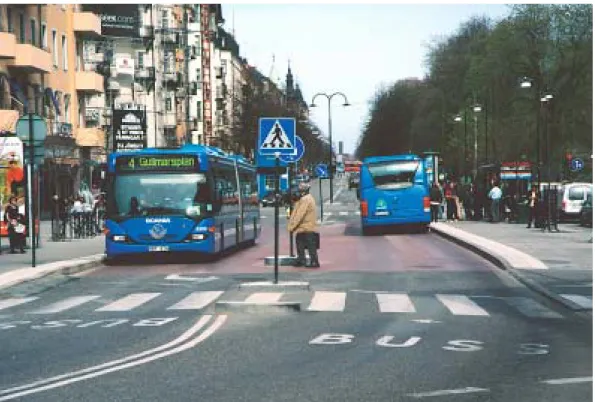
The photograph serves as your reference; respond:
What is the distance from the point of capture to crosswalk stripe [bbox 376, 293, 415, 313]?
15.2 m

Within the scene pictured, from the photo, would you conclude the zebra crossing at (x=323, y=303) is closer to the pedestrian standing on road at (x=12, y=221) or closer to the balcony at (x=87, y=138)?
the pedestrian standing on road at (x=12, y=221)

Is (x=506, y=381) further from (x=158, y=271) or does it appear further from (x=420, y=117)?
(x=420, y=117)

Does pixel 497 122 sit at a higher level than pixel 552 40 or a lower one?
lower

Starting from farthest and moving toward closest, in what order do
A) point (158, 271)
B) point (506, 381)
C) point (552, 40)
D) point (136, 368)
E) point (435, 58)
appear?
point (435, 58)
point (552, 40)
point (158, 271)
point (136, 368)
point (506, 381)

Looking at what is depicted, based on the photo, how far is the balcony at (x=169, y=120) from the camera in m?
101

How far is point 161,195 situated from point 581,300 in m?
12.0

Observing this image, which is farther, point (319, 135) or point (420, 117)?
point (319, 135)

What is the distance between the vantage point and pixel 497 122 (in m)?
78.9

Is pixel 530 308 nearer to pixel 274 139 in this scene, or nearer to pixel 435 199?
pixel 274 139

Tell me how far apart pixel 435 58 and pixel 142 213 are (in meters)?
77.1

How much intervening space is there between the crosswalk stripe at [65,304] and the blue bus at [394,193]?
81.5 feet

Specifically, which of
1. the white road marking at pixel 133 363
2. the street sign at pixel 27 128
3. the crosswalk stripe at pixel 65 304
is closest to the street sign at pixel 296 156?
the crosswalk stripe at pixel 65 304

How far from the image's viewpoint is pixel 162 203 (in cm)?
2583

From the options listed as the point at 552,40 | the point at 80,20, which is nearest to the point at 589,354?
the point at 80,20
